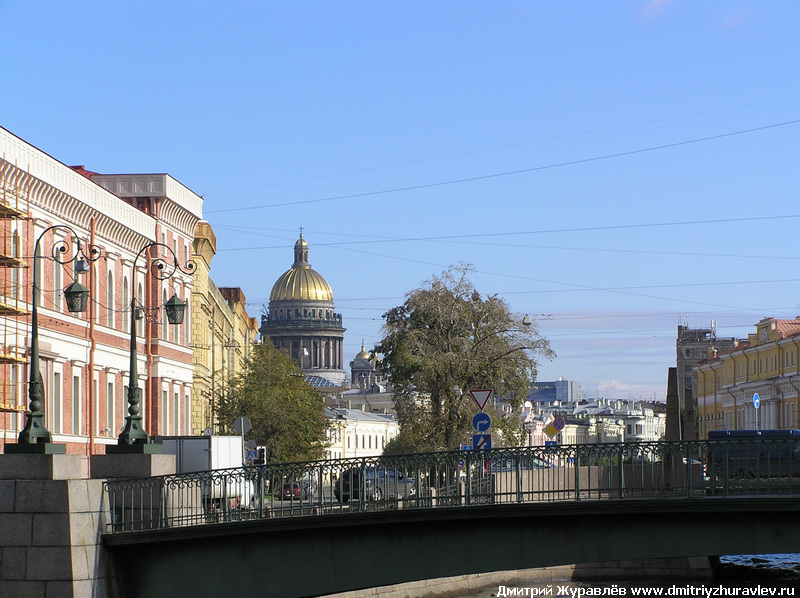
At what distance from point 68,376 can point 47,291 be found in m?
3.44

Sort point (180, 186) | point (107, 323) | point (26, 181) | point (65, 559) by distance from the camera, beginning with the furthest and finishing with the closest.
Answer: point (180, 186) → point (107, 323) → point (26, 181) → point (65, 559)

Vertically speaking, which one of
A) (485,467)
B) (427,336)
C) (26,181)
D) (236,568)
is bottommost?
(236,568)

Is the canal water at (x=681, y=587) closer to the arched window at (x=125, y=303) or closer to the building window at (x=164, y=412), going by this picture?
the arched window at (x=125, y=303)

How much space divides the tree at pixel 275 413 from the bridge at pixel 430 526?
38.8m

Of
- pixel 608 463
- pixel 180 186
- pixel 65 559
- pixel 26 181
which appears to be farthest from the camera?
pixel 180 186

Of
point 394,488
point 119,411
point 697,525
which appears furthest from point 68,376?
point 697,525

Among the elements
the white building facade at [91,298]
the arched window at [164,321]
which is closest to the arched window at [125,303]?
the white building facade at [91,298]

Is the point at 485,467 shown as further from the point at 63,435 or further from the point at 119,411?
the point at 119,411

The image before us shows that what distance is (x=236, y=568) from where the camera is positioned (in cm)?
2388

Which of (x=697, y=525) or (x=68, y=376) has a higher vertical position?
(x=68, y=376)

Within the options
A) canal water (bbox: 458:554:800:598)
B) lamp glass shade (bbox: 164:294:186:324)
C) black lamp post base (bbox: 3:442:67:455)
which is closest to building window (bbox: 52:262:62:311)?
lamp glass shade (bbox: 164:294:186:324)

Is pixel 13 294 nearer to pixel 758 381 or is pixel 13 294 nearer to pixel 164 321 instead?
pixel 164 321

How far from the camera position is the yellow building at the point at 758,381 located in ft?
366

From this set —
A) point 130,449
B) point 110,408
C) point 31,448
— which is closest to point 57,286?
point 110,408
